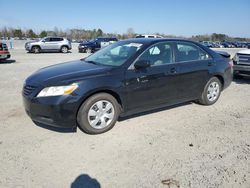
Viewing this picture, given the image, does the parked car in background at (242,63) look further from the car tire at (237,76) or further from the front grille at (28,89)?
the front grille at (28,89)

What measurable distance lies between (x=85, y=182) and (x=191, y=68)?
11.3ft

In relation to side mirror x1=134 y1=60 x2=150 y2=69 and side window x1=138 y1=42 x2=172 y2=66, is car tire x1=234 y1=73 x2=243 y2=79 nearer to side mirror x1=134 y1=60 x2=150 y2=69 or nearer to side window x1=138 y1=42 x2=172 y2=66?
side window x1=138 y1=42 x2=172 y2=66

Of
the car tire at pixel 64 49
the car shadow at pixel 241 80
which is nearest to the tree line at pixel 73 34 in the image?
the car tire at pixel 64 49

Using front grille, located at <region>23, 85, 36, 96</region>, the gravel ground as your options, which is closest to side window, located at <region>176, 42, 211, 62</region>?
the gravel ground

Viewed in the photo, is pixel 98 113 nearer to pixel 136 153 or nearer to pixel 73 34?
pixel 136 153

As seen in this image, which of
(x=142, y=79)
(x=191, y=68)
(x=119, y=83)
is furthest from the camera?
(x=191, y=68)

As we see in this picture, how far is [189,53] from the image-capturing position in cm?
541

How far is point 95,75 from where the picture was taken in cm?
412

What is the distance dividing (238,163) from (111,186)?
70.6 inches

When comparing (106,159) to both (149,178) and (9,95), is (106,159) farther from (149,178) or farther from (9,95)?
(9,95)

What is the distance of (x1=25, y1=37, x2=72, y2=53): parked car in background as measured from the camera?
2356 centimetres

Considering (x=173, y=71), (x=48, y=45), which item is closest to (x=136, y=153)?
(x=173, y=71)

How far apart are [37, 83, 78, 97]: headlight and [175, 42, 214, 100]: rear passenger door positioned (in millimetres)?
2303

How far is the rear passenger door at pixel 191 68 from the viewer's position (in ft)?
16.9
